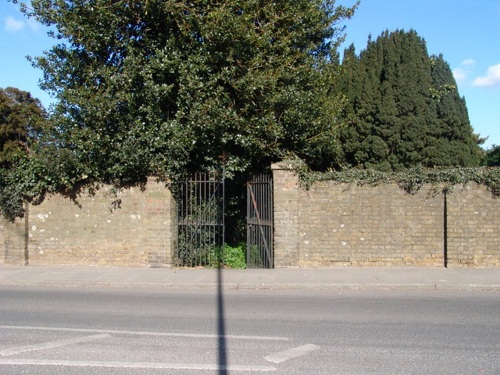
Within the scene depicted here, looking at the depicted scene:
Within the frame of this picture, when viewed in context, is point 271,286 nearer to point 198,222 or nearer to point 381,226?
point 198,222

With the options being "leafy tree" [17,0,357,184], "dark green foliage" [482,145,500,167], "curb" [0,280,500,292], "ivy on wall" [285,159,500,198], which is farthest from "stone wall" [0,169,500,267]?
"dark green foliage" [482,145,500,167]

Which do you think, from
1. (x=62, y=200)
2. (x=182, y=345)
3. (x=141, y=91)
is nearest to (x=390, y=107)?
(x=141, y=91)

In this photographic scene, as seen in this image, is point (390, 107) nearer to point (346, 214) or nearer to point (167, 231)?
point (346, 214)

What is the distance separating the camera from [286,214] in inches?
480

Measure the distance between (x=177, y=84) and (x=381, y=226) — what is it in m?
6.07

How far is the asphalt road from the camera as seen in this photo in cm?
532

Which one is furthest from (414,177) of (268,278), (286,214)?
(268,278)

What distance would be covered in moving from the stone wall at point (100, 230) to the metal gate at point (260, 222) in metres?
2.04

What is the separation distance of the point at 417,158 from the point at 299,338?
9.45 metres

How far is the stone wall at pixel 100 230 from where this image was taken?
496 inches

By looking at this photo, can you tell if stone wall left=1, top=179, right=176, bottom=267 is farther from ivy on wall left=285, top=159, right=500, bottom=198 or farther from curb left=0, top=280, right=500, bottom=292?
ivy on wall left=285, top=159, right=500, bottom=198

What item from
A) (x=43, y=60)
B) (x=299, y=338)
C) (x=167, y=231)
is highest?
(x=43, y=60)

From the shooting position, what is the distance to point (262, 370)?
5.15 m

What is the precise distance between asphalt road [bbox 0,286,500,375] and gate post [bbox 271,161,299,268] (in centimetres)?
233
